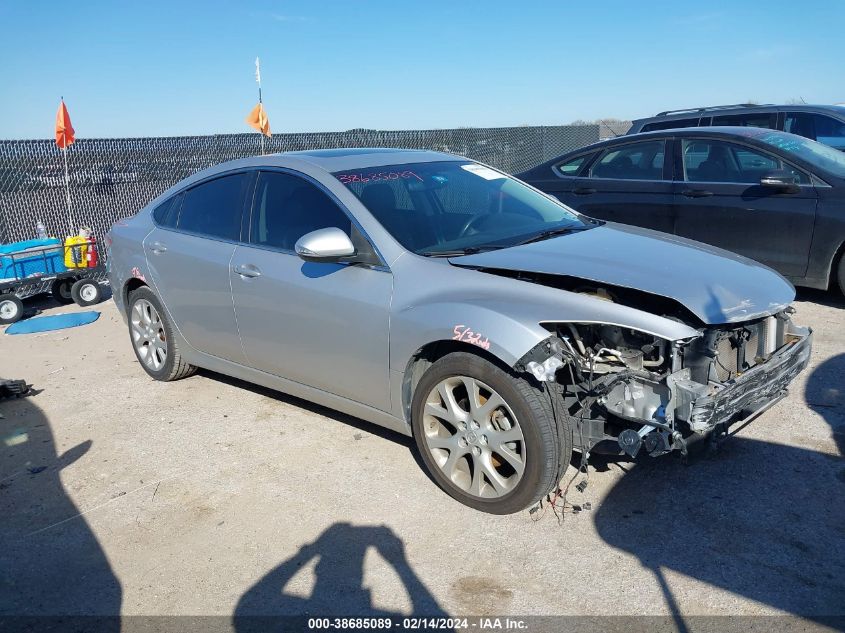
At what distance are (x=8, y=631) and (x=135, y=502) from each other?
1.07 meters

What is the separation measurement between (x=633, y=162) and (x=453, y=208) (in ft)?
12.4

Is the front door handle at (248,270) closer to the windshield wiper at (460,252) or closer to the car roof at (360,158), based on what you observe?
the car roof at (360,158)

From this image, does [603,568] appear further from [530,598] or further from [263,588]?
[263,588]

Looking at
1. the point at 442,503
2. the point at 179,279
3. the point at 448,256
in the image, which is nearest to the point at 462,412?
the point at 442,503

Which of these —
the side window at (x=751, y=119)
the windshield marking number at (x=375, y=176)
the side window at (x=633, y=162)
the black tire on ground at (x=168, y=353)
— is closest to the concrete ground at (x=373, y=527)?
the black tire on ground at (x=168, y=353)

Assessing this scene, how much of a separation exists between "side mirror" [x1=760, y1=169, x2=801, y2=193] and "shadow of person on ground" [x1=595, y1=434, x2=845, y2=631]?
3121mm

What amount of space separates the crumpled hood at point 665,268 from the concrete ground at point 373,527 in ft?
2.52

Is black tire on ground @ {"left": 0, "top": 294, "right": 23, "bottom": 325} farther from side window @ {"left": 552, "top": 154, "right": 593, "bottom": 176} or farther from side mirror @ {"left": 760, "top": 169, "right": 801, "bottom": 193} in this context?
side mirror @ {"left": 760, "top": 169, "right": 801, "bottom": 193}

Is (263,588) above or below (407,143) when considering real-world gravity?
below

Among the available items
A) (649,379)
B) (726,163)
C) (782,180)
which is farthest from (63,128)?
(649,379)

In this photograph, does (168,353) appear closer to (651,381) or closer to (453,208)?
(453,208)

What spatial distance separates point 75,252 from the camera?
9156 millimetres

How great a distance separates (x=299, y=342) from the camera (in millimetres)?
4441

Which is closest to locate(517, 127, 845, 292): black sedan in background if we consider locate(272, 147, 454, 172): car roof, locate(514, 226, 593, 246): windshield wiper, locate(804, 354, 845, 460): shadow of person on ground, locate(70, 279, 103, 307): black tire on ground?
locate(804, 354, 845, 460): shadow of person on ground
